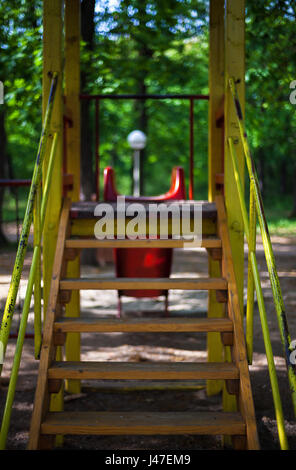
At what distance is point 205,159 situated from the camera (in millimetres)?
25062

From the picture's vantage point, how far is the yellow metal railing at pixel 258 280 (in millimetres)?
2836

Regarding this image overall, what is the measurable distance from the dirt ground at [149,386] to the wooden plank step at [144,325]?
101 cm

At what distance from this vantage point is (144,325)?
367 cm

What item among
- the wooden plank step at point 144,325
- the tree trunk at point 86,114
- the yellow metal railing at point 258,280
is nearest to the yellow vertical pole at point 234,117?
the yellow metal railing at point 258,280

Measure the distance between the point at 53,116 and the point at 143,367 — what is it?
189 cm

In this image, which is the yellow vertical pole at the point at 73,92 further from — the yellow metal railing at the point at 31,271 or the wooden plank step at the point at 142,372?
the wooden plank step at the point at 142,372

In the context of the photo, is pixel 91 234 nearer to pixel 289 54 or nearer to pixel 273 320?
pixel 273 320

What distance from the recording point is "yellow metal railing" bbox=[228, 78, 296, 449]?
284 centimetres

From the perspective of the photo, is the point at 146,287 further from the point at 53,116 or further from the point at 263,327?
the point at 53,116

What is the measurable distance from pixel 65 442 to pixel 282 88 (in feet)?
19.8

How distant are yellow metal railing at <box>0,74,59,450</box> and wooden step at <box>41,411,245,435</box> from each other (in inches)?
17.0

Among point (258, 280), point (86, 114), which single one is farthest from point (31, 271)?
point (86, 114)

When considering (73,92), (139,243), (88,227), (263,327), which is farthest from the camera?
(73,92)
